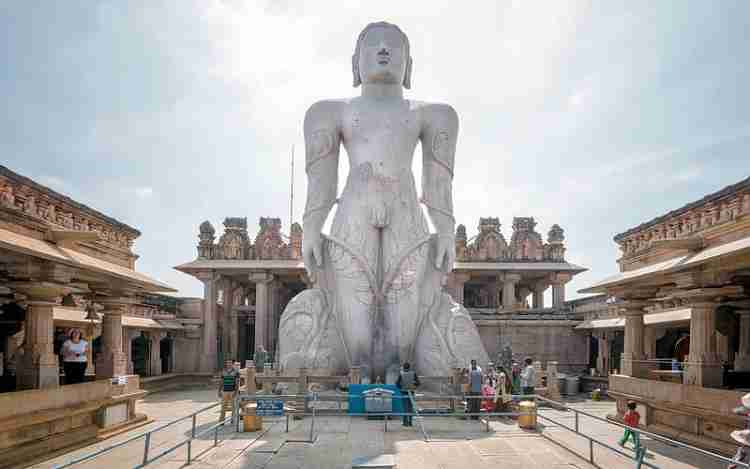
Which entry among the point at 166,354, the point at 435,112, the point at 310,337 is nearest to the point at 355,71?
the point at 435,112

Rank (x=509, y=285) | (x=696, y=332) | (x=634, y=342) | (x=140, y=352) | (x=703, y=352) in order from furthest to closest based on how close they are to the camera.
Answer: (x=509, y=285) < (x=140, y=352) < (x=634, y=342) < (x=696, y=332) < (x=703, y=352)

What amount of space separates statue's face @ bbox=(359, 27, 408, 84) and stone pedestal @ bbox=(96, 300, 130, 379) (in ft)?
25.3

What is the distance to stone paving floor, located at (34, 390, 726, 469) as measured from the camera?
7.73m

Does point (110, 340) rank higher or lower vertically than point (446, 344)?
higher

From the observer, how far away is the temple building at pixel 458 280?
943 inches

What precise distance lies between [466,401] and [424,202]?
5.06 m

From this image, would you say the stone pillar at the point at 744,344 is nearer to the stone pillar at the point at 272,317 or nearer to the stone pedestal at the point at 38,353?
the stone pedestal at the point at 38,353

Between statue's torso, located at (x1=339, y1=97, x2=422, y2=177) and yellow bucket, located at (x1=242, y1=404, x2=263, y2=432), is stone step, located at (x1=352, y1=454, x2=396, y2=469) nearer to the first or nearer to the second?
yellow bucket, located at (x1=242, y1=404, x2=263, y2=432)

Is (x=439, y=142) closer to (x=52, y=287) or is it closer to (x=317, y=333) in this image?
(x=317, y=333)

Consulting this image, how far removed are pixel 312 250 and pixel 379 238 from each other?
1.67 meters

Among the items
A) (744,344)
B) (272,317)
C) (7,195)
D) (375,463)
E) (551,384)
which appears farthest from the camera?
(272,317)

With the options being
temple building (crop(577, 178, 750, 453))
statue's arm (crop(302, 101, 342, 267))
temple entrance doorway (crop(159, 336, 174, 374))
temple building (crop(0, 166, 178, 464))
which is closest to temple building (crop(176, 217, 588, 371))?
temple entrance doorway (crop(159, 336, 174, 374))

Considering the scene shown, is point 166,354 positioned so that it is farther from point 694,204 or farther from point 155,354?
point 694,204

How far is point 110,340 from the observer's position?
37.8 feet
